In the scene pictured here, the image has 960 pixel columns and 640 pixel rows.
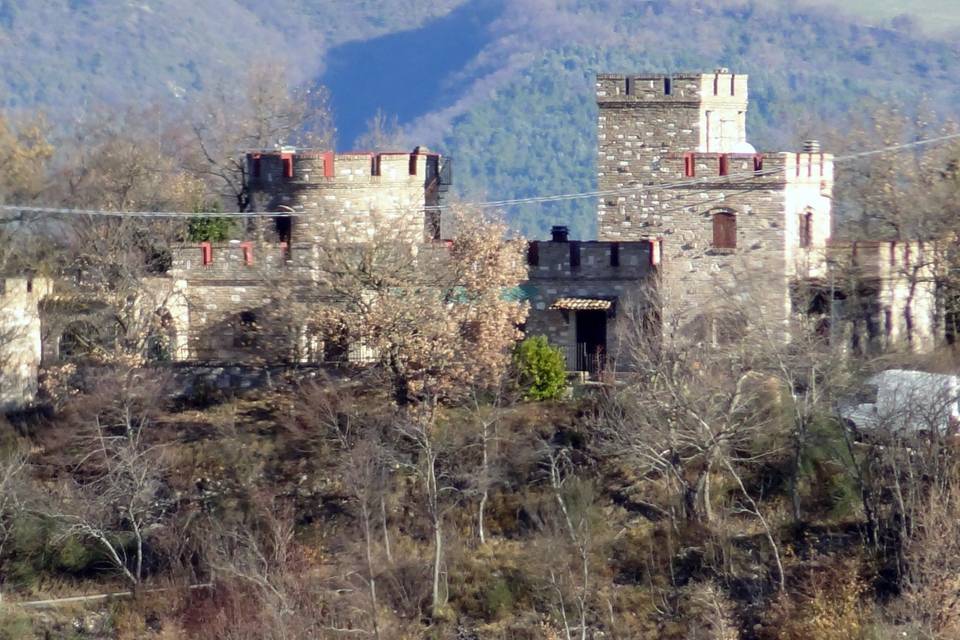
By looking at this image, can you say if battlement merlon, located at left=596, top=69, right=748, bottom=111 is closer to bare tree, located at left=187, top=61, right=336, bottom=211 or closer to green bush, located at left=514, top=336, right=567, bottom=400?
green bush, located at left=514, top=336, right=567, bottom=400

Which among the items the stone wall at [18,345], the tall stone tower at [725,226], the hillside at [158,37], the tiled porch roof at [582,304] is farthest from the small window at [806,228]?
the hillside at [158,37]

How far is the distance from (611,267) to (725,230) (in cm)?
268

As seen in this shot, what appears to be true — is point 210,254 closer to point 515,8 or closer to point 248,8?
point 515,8

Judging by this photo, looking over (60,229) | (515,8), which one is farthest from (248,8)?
(60,229)

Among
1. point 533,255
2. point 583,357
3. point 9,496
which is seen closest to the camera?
point 9,496

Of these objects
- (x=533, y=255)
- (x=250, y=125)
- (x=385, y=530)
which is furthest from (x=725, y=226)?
(x=250, y=125)

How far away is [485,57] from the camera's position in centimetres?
14412

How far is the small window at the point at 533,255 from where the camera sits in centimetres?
4116

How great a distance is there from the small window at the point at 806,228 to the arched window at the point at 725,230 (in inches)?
64.9

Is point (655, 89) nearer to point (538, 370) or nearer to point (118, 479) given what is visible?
point (538, 370)

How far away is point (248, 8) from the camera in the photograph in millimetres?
182000

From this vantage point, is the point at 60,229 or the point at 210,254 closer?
the point at 210,254

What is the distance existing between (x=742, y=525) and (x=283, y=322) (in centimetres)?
1031

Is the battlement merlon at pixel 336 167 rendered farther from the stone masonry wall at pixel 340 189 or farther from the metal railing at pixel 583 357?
the metal railing at pixel 583 357
